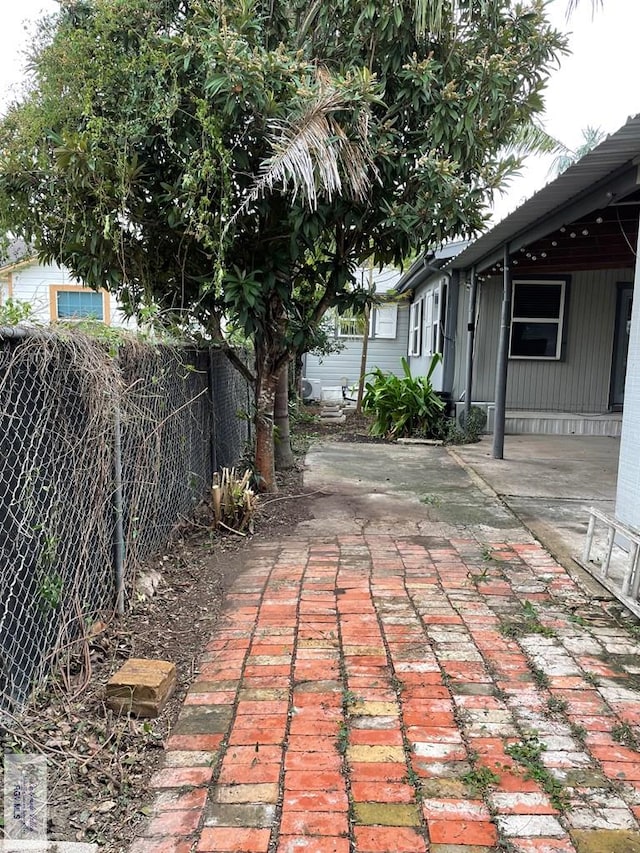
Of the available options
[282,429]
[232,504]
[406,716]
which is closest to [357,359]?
[282,429]

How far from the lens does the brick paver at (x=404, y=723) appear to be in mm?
1989

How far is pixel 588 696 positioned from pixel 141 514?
266cm

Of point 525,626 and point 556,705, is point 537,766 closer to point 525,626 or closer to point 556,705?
point 556,705

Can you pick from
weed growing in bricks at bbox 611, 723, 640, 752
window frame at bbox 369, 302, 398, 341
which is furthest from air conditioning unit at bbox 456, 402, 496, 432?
weed growing in bricks at bbox 611, 723, 640, 752

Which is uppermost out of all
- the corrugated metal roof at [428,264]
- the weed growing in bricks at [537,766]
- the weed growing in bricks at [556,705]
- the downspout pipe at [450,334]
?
the corrugated metal roof at [428,264]

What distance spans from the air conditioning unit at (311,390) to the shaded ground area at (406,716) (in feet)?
38.6

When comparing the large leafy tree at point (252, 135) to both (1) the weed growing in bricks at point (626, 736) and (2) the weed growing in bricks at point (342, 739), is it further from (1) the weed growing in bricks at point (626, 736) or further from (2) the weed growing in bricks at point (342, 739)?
(1) the weed growing in bricks at point (626, 736)

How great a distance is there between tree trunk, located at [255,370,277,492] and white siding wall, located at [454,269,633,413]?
20.1 ft

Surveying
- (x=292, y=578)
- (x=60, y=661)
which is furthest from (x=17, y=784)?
(x=292, y=578)

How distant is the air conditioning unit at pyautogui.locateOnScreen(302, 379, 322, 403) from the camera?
1619cm

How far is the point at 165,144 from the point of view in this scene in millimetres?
4727

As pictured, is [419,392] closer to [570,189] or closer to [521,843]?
[570,189]

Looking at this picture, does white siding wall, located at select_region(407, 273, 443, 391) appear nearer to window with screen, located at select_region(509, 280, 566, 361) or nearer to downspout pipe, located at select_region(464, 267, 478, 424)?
Result: downspout pipe, located at select_region(464, 267, 478, 424)

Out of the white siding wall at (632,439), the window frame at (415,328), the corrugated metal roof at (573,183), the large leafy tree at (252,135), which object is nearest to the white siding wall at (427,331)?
the window frame at (415,328)
